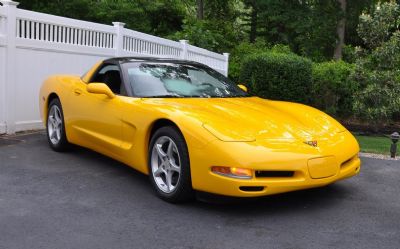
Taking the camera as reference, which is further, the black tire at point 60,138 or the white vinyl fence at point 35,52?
the white vinyl fence at point 35,52

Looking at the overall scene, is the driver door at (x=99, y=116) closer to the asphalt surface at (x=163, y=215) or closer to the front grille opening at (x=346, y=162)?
the asphalt surface at (x=163, y=215)

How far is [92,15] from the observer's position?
17.4 m

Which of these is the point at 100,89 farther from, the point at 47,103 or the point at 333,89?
the point at 333,89

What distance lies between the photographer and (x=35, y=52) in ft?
25.0

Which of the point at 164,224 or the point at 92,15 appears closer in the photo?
the point at 164,224

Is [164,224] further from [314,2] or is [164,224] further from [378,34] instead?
[314,2]

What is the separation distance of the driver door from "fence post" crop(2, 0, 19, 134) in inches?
69.6

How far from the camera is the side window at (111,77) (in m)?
5.35

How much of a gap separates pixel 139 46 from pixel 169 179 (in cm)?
614

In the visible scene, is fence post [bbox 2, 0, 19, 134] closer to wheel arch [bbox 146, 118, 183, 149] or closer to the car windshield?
the car windshield

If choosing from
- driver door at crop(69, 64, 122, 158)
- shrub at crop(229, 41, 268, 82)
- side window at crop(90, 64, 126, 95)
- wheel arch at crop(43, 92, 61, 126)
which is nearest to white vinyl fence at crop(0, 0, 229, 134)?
wheel arch at crop(43, 92, 61, 126)

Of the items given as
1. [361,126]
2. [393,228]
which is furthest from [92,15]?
[393,228]

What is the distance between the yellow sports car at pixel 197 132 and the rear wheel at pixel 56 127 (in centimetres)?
5

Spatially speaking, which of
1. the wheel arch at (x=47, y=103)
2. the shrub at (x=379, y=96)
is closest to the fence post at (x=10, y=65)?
the wheel arch at (x=47, y=103)
